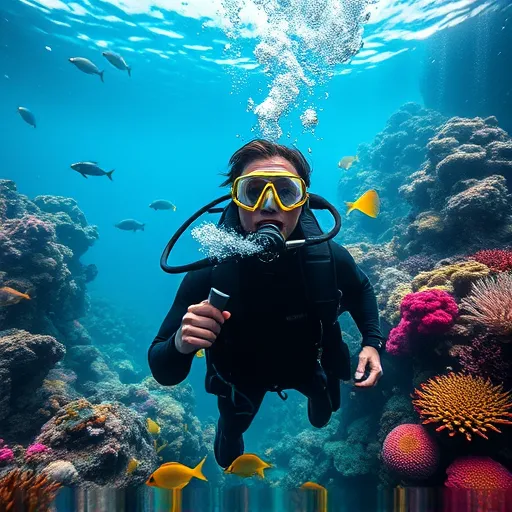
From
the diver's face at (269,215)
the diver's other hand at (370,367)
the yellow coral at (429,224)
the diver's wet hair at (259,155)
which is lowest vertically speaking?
the diver's other hand at (370,367)

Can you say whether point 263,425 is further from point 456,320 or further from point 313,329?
point 313,329

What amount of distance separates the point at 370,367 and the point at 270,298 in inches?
43.5

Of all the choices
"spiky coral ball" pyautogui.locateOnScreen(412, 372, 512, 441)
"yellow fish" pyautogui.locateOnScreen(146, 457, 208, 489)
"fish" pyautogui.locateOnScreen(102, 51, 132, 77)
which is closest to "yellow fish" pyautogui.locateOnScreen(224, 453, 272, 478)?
"yellow fish" pyautogui.locateOnScreen(146, 457, 208, 489)

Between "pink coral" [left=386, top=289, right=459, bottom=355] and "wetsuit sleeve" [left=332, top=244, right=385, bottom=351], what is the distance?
1680 mm

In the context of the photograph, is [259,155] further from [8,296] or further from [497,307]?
[8,296]

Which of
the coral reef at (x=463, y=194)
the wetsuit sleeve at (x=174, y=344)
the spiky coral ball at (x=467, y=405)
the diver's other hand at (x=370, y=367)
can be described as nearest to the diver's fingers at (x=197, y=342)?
the wetsuit sleeve at (x=174, y=344)

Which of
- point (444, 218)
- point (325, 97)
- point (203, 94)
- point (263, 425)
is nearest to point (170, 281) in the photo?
point (203, 94)

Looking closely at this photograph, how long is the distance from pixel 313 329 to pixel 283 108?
14.0 metres

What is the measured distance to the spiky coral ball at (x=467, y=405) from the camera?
3.34 m

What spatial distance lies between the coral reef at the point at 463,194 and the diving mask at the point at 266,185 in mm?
7152

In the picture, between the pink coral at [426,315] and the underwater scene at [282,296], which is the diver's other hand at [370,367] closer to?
the underwater scene at [282,296]

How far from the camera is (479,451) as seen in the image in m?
3.59

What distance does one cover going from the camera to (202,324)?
179cm

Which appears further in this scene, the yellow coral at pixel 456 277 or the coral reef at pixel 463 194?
the coral reef at pixel 463 194
